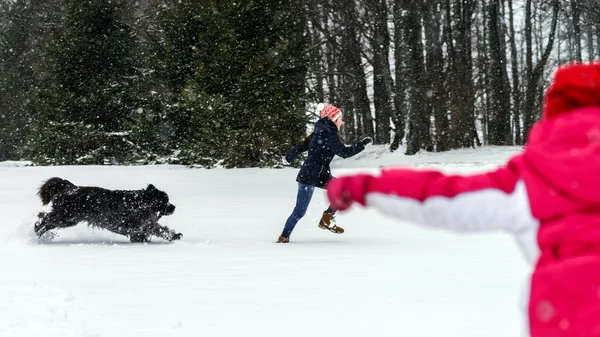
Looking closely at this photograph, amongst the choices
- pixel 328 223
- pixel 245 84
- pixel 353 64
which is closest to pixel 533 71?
pixel 353 64

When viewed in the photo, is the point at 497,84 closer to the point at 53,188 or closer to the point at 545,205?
the point at 53,188

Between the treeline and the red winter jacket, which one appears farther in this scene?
the treeline

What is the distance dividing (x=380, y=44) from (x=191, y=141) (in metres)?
10.5

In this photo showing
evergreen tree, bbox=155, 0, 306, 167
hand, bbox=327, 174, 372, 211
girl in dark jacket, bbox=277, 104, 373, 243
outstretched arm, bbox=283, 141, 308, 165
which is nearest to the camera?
hand, bbox=327, 174, 372, 211

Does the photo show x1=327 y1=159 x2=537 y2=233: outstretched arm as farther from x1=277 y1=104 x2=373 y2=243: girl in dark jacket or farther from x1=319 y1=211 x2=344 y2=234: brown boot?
x1=319 y1=211 x2=344 y2=234: brown boot

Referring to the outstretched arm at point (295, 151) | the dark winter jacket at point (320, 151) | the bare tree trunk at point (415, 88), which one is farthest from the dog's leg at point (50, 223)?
the bare tree trunk at point (415, 88)

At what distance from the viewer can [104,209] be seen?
30.8ft

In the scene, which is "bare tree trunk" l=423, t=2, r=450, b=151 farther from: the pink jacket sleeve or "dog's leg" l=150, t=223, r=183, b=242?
the pink jacket sleeve

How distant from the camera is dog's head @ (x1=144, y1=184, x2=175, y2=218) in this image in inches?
382

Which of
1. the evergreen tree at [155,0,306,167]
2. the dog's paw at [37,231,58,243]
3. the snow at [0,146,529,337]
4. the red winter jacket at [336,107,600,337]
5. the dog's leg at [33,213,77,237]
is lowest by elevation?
the snow at [0,146,529,337]

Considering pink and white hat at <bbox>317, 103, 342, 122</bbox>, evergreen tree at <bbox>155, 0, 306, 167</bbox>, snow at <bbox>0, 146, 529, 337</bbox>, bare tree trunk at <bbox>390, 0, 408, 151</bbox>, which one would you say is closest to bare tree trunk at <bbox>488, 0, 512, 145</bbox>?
bare tree trunk at <bbox>390, 0, 408, 151</bbox>

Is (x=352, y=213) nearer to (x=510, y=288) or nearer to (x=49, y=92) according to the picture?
(x=510, y=288)

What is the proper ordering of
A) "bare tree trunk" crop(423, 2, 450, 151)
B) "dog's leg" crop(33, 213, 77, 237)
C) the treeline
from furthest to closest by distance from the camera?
"bare tree trunk" crop(423, 2, 450, 151) < the treeline < "dog's leg" crop(33, 213, 77, 237)

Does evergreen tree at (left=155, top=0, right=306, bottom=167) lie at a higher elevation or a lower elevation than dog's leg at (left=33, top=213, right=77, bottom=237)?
→ higher
